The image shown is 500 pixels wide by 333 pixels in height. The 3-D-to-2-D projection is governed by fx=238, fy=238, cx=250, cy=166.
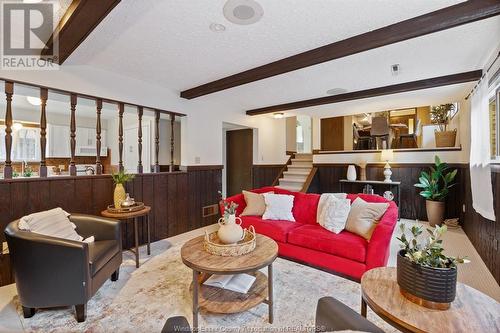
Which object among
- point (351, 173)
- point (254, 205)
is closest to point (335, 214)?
point (254, 205)

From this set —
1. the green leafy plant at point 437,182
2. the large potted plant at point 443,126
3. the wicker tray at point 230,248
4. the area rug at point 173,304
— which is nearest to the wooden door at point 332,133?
the large potted plant at point 443,126

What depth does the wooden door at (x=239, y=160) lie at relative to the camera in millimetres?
6020

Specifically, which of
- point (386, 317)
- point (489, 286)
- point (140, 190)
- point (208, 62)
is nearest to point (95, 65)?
point (208, 62)

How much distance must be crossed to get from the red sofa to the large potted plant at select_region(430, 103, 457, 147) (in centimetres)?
303

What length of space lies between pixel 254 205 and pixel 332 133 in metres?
4.20

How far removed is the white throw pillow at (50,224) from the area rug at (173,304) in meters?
0.62

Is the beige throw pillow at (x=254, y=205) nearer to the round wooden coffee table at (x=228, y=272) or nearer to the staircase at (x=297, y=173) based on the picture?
the round wooden coffee table at (x=228, y=272)

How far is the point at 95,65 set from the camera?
298 centimetres

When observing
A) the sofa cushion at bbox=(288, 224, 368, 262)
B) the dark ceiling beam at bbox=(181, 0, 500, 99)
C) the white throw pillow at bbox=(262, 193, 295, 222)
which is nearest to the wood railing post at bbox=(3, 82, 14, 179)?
the dark ceiling beam at bbox=(181, 0, 500, 99)

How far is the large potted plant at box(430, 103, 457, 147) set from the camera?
463 centimetres

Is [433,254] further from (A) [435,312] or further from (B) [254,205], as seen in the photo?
(B) [254,205]

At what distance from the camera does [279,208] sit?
3295mm

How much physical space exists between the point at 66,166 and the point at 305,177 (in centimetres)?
587

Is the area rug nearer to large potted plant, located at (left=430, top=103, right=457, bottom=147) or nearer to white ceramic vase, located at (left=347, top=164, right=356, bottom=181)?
white ceramic vase, located at (left=347, top=164, right=356, bottom=181)
